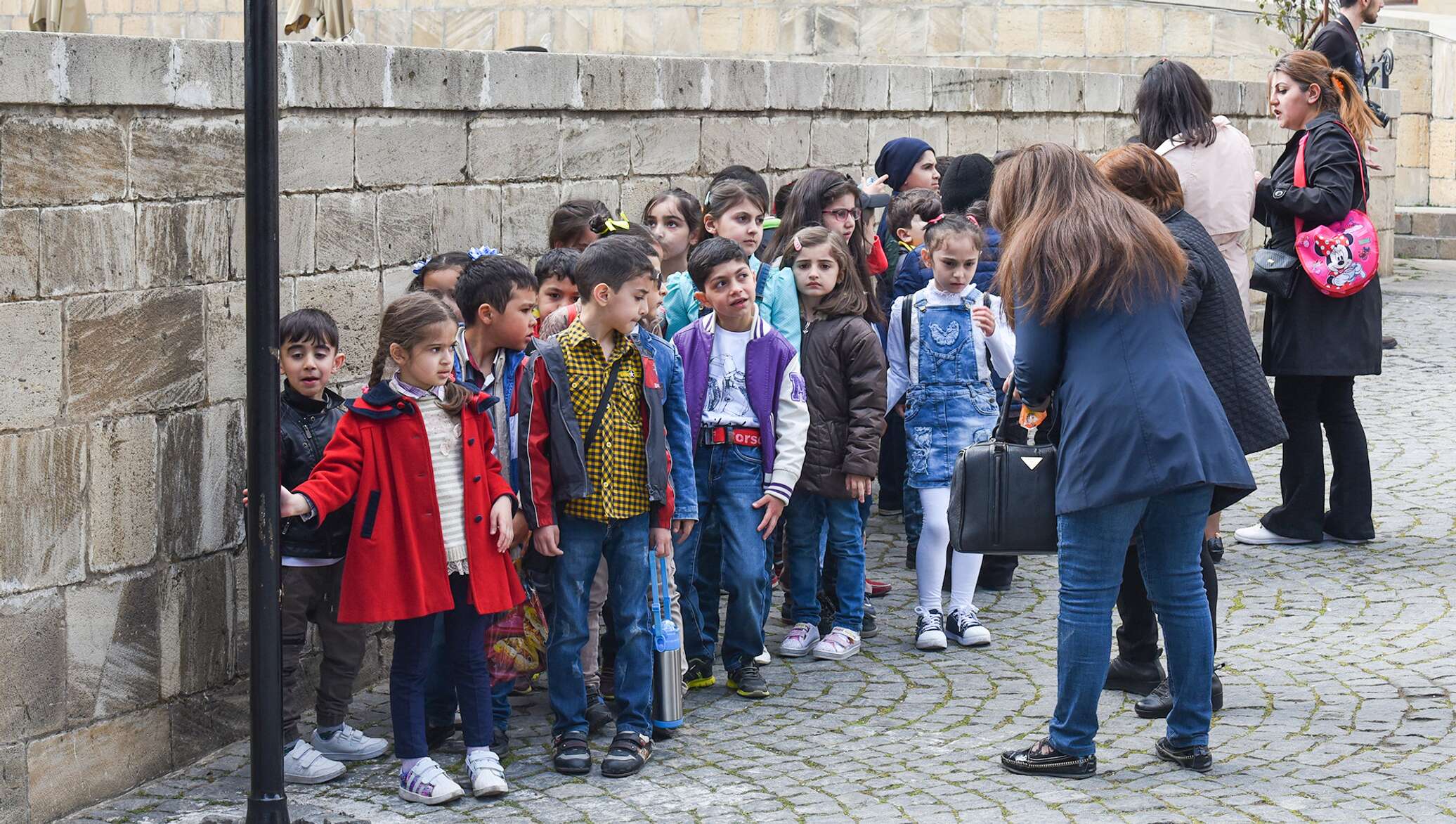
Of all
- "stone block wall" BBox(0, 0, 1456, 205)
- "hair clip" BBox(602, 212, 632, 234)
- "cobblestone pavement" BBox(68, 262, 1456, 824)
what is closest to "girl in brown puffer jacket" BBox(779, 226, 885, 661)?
"cobblestone pavement" BBox(68, 262, 1456, 824)

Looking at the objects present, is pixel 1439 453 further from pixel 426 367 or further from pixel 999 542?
pixel 426 367

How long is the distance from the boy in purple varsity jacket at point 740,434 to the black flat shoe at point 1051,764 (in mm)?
1097

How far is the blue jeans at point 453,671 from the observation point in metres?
5.02

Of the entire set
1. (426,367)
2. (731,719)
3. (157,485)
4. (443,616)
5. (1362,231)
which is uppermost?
(1362,231)

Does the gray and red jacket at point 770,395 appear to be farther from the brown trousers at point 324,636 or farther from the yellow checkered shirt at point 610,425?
the brown trousers at point 324,636

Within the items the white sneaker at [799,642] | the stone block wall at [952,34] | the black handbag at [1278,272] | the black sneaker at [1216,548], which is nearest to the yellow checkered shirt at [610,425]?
the white sneaker at [799,642]

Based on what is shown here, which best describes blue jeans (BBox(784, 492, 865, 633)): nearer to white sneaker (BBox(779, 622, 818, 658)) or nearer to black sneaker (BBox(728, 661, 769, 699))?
white sneaker (BBox(779, 622, 818, 658))

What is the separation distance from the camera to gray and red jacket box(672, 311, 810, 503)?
590cm

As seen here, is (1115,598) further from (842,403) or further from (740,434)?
(842,403)

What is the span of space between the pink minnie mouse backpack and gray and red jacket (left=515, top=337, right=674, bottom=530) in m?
3.62

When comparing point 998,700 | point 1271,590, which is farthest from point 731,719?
point 1271,590

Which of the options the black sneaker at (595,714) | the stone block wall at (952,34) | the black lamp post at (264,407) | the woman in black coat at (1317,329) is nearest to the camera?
the black lamp post at (264,407)

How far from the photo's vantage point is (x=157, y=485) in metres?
5.12

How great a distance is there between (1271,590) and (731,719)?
2649mm
